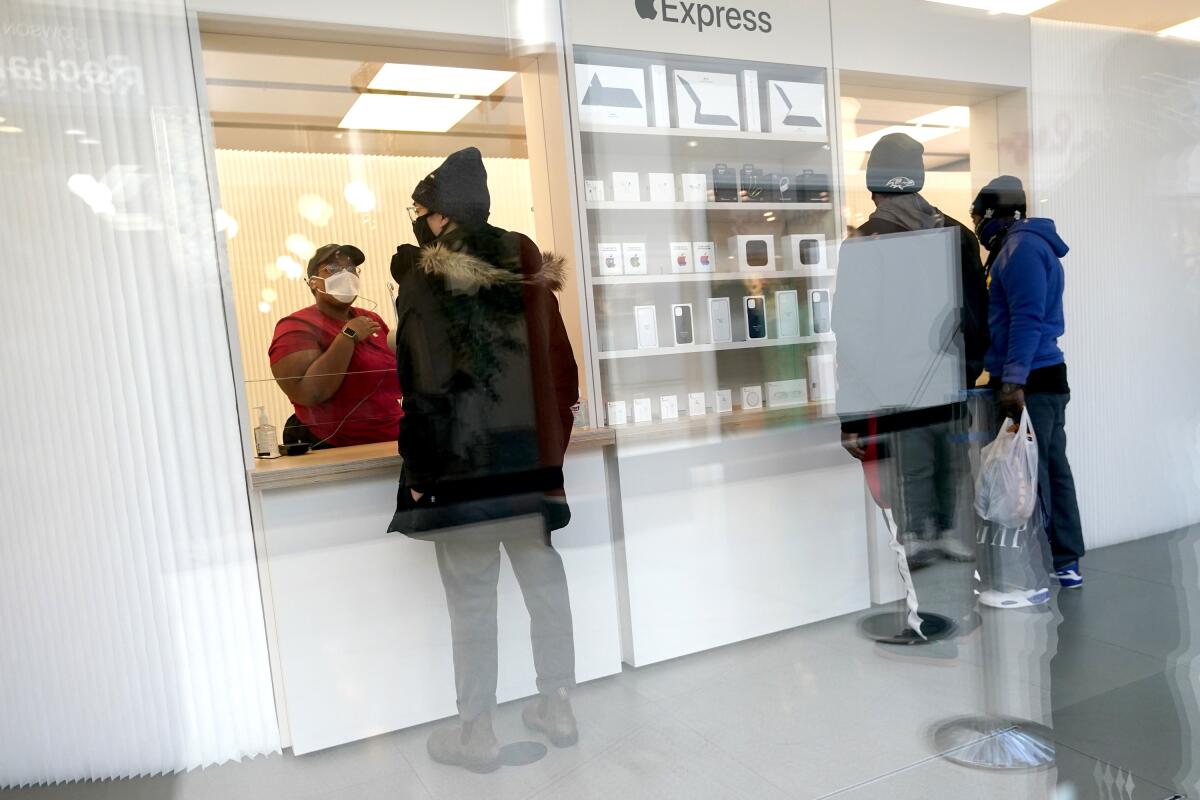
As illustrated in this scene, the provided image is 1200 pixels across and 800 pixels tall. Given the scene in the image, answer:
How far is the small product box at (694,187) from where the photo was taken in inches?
61.5

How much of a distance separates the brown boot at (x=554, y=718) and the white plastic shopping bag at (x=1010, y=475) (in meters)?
1.17

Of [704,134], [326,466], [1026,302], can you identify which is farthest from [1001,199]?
[326,466]

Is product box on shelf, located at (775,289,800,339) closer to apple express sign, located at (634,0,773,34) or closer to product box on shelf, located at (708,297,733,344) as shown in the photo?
product box on shelf, located at (708,297,733,344)

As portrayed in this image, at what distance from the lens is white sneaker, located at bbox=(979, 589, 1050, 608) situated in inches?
80.7

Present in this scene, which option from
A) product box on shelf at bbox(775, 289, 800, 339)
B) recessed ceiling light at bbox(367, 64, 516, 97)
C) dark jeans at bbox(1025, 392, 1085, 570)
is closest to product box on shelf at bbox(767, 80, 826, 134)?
product box on shelf at bbox(775, 289, 800, 339)

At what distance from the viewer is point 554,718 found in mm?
1487

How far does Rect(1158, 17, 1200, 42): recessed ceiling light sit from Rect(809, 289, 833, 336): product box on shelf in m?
1.18

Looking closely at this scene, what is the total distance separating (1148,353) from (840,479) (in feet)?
3.09

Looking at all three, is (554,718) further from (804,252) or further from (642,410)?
(804,252)

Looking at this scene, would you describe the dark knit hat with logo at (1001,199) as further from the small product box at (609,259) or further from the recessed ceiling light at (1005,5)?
the small product box at (609,259)

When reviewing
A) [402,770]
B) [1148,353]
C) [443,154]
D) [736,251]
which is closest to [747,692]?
[402,770]

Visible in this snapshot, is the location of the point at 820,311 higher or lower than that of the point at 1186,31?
lower

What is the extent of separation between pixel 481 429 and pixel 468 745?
0.57 m

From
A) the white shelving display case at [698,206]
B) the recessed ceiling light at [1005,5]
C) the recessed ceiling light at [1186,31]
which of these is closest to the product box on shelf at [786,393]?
the white shelving display case at [698,206]
